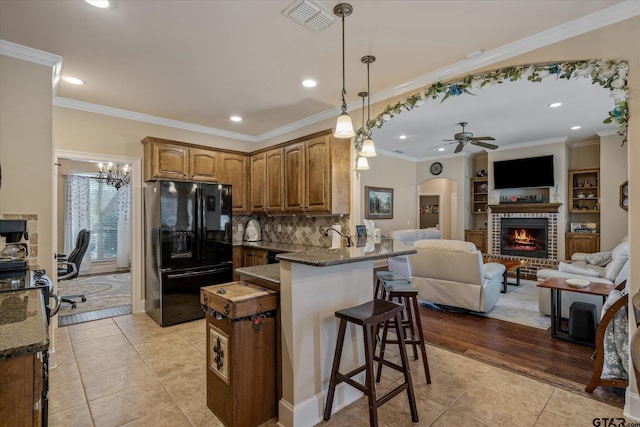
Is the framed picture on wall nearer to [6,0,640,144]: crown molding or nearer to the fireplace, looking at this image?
the fireplace

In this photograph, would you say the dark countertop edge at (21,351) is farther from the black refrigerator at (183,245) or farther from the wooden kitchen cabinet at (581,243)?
the wooden kitchen cabinet at (581,243)

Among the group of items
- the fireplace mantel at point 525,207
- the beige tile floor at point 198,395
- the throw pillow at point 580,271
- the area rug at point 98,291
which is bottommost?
the beige tile floor at point 198,395

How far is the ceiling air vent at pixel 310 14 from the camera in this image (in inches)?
83.0

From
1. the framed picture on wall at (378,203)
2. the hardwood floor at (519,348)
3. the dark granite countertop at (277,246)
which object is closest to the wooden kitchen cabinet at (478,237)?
the framed picture on wall at (378,203)

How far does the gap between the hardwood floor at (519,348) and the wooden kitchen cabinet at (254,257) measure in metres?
2.33

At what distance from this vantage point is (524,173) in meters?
7.27

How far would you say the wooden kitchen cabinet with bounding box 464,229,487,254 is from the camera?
26.3 feet

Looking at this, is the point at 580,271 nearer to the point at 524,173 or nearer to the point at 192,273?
the point at 524,173

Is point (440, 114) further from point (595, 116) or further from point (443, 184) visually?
point (443, 184)

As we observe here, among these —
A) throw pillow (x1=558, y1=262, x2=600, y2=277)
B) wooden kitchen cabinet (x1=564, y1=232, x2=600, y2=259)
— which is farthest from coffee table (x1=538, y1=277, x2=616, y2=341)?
wooden kitchen cabinet (x1=564, y1=232, x2=600, y2=259)

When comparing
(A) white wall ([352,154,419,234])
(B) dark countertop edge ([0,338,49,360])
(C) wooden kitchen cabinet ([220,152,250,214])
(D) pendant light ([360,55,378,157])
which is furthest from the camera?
(A) white wall ([352,154,419,234])

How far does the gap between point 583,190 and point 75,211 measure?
37.1ft

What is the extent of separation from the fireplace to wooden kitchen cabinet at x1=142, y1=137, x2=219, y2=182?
22.4ft

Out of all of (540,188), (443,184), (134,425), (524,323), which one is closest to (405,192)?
(443,184)
